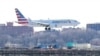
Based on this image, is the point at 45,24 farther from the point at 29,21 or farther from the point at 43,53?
the point at 43,53

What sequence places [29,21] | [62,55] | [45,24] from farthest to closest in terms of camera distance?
[29,21]
[45,24]
[62,55]

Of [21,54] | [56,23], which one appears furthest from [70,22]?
[21,54]

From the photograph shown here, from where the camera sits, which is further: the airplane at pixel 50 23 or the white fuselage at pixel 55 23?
the white fuselage at pixel 55 23

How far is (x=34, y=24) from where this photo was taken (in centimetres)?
17562

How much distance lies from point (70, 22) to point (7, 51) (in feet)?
243

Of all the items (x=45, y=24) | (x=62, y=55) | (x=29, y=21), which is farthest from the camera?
(x=29, y=21)

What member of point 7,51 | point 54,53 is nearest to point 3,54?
point 7,51

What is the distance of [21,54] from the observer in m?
103

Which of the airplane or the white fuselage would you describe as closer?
the airplane

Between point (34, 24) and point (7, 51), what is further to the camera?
point (34, 24)

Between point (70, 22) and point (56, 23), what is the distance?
3.42 m

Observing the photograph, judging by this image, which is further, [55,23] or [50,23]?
[55,23]

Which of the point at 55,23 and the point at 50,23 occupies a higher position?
the point at 50,23

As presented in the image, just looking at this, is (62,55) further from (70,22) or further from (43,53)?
(70,22)
